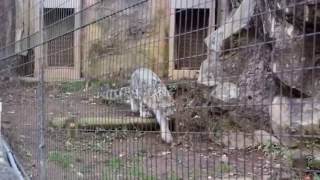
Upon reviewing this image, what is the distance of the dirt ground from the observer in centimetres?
413

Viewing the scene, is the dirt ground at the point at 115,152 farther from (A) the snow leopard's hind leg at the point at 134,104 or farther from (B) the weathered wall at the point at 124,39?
(B) the weathered wall at the point at 124,39

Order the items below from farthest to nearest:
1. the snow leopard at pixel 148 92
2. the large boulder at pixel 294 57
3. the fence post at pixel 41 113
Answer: the fence post at pixel 41 113 < the snow leopard at pixel 148 92 < the large boulder at pixel 294 57

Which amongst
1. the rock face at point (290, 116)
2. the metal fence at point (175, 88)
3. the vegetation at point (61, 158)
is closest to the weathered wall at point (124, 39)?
the metal fence at point (175, 88)

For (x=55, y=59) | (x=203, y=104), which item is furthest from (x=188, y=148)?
(x=55, y=59)

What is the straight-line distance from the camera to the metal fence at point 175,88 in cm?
326

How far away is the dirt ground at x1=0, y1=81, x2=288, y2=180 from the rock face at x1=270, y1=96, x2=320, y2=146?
0.35 m

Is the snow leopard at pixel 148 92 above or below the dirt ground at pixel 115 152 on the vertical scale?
above

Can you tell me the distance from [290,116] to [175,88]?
4.42 ft

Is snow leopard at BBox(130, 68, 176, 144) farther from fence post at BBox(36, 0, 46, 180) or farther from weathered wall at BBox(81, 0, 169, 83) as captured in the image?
fence post at BBox(36, 0, 46, 180)

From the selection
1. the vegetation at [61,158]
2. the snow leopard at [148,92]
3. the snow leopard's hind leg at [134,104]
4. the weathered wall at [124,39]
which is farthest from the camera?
the vegetation at [61,158]

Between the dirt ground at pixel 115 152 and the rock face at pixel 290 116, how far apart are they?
347 mm

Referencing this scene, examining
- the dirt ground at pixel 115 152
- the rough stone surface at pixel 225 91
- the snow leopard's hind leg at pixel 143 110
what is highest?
the rough stone surface at pixel 225 91

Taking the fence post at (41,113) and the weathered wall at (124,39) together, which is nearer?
the weathered wall at (124,39)

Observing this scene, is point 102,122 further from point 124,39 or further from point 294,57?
point 294,57
